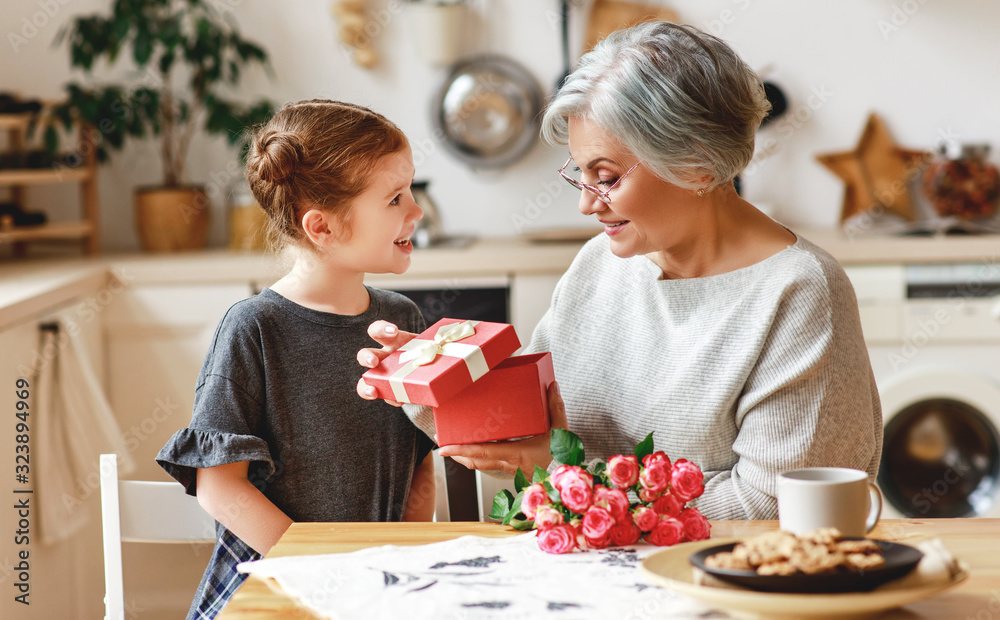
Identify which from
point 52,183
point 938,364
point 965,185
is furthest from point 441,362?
point 52,183

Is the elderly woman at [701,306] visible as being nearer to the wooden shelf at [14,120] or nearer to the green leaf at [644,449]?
Result: the green leaf at [644,449]

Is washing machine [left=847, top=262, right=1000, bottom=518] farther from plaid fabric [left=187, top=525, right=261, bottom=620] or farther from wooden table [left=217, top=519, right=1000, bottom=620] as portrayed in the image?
plaid fabric [left=187, top=525, right=261, bottom=620]

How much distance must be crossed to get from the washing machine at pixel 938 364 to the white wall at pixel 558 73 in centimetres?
54

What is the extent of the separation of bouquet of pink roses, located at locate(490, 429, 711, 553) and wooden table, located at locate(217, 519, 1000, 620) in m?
0.07

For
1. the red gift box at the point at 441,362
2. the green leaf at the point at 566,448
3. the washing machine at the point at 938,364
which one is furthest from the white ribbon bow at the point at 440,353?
the washing machine at the point at 938,364

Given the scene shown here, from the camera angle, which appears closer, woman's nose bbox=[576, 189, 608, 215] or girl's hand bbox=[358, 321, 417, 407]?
girl's hand bbox=[358, 321, 417, 407]

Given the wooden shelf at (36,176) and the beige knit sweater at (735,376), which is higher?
the wooden shelf at (36,176)

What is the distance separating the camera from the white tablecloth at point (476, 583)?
2.56ft

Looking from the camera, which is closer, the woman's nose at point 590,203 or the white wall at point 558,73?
the woman's nose at point 590,203

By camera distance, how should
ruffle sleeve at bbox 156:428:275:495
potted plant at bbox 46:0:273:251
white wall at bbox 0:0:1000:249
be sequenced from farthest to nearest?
white wall at bbox 0:0:1000:249, potted plant at bbox 46:0:273:251, ruffle sleeve at bbox 156:428:275:495

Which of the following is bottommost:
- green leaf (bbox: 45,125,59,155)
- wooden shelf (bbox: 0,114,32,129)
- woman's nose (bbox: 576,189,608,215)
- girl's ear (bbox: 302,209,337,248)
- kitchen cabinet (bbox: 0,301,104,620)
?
kitchen cabinet (bbox: 0,301,104,620)

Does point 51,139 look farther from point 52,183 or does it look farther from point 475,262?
point 475,262

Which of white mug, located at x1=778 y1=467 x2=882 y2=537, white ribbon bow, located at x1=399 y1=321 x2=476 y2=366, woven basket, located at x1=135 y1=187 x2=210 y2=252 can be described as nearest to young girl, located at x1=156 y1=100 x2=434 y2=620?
white ribbon bow, located at x1=399 y1=321 x2=476 y2=366

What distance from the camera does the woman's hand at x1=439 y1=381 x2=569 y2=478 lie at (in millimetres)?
1180
